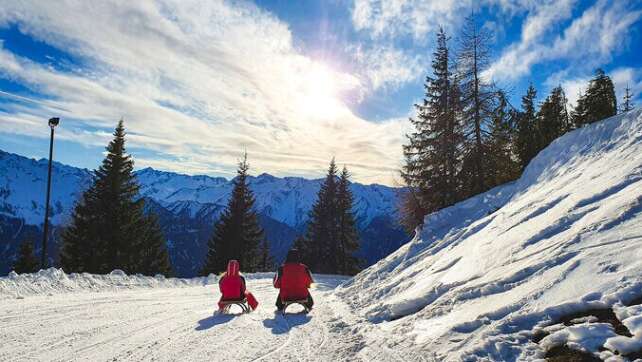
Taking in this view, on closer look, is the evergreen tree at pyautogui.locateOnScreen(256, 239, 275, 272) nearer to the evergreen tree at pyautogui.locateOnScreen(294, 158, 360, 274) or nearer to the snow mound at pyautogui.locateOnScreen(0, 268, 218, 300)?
the evergreen tree at pyautogui.locateOnScreen(294, 158, 360, 274)

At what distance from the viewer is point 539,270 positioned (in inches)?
242

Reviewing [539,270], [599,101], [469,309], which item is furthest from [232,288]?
[599,101]

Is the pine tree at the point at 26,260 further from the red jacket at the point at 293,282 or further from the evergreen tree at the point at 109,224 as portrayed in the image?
the red jacket at the point at 293,282

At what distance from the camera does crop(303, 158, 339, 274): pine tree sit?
3886cm

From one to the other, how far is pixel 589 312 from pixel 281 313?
7.12 meters

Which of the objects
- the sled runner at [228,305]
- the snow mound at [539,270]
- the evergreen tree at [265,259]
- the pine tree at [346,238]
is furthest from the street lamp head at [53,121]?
the evergreen tree at [265,259]

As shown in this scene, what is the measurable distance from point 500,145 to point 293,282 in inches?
766

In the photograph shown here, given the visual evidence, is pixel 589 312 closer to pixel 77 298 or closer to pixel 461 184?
pixel 77 298

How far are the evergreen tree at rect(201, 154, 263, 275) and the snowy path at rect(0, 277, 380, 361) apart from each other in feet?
81.8

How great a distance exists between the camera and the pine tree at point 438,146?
25562 millimetres

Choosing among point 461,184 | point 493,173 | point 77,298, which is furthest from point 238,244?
point 77,298

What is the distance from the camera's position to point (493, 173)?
81.1 ft

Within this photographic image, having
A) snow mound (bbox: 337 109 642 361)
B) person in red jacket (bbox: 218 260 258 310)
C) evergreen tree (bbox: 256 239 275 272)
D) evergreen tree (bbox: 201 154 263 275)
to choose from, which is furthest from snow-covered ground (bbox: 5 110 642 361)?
evergreen tree (bbox: 256 239 275 272)

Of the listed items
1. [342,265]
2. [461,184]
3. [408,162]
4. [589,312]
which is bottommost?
[342,265]
